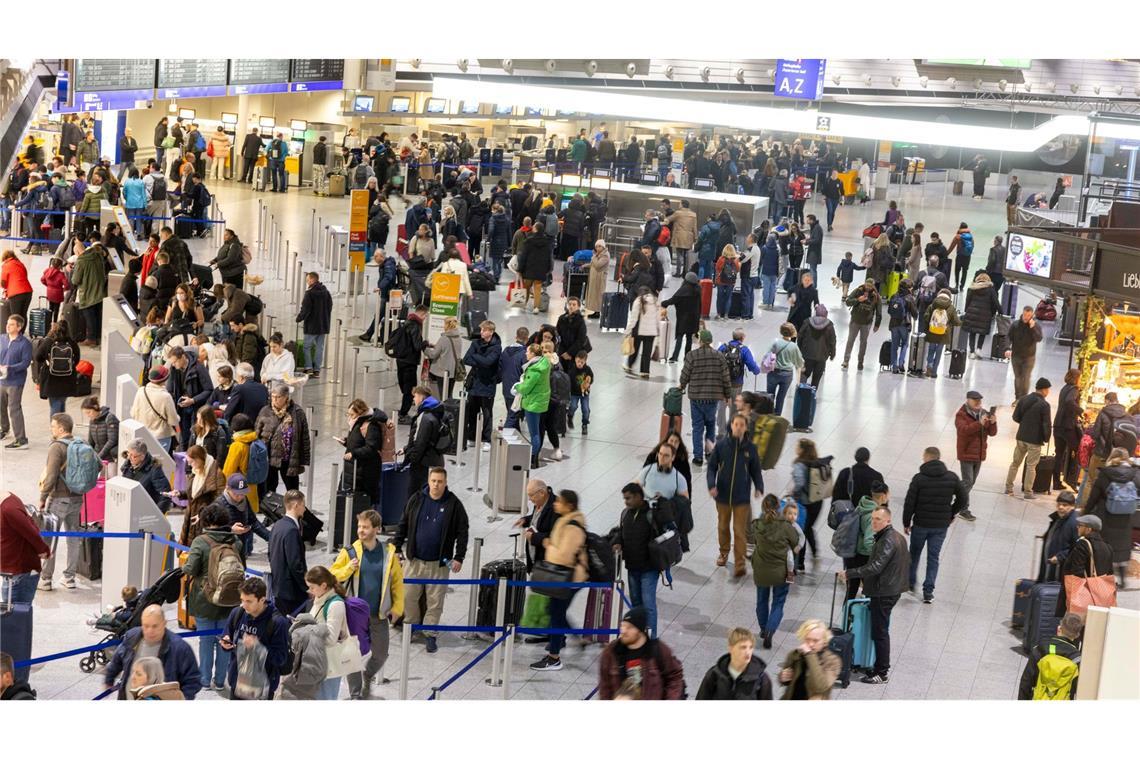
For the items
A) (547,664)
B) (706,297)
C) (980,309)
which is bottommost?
(547,664)

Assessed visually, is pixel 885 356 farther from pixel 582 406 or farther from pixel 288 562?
pixel 288 562

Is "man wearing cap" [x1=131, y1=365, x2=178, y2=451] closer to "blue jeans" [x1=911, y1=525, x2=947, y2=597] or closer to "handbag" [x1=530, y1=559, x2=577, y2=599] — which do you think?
"handbag" [x1=530, y1=559, x2=577, y2=599]

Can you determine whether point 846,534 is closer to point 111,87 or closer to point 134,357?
point 134,357

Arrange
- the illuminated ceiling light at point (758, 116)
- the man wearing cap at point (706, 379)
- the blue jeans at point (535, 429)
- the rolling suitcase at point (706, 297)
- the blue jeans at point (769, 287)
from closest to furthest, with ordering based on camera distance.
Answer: the illuminated ceiling light at point (758, 116) < the blue jeans at point (535, 429) < the man wearing cap at point (706, 379) < the rolling suitcase at point (706, 297) < the blue jeans at point (769, 287)

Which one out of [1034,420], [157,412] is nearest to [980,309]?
[1034,420]

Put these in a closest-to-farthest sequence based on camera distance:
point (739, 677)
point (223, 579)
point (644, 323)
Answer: point (739, 677), point (223, 579), point (644, 323)

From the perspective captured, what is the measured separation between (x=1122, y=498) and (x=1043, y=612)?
2.30 m

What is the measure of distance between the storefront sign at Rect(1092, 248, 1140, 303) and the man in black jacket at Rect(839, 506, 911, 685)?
359 centimetres

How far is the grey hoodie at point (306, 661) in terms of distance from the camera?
8.28m

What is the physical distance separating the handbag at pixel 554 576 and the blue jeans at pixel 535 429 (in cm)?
444

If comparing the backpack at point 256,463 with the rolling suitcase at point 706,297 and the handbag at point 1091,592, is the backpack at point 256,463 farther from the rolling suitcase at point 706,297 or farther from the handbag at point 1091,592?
the rolling suitcase at point 706,297

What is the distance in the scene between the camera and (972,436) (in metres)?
14.3

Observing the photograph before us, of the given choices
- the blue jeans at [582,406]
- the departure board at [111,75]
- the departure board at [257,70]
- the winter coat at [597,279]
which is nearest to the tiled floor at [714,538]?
the blue jeans at [582,406]

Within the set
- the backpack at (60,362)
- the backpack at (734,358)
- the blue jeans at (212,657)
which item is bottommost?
the blue jeans at (212,657)
